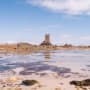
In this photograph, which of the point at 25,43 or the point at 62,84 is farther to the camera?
the point at 25,43

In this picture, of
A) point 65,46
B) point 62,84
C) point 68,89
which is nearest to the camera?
point 68,89

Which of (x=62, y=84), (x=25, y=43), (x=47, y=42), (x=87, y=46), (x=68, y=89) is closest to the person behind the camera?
(x=68, y=89)

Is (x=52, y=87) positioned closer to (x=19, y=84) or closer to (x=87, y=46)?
(x=19, y=84)

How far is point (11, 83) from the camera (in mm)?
24719

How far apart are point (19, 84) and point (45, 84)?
255 centimetres

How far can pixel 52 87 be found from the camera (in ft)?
75.3

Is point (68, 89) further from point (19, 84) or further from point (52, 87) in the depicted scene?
point (19, 84)

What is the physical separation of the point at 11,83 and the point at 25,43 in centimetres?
11400

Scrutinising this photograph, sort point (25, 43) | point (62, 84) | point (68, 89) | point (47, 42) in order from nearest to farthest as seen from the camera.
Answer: point (68, 89) → point (62, 84) → point (25, 43) → point (47, 42)

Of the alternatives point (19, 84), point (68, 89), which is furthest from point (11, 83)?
point (68, 89)

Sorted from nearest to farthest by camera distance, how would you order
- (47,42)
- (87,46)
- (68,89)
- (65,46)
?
1. (68,89)
2. (47,42)
3. (65,46)
4. (87,46)

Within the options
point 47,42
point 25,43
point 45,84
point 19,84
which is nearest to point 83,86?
point 45,84

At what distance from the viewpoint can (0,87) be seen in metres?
22.6

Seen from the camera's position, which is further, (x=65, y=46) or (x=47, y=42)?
(x=65, y=46)
